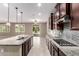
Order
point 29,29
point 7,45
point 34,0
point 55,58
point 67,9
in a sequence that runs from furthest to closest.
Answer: point 29,29, point 7,45, point 67,9, point 34,0, point 55,58

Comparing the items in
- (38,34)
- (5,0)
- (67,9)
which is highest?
(67,9)

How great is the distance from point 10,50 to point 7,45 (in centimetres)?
17

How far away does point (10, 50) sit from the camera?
3.32 metres

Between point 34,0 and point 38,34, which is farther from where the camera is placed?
point 38,34

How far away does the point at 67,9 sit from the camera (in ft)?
9.72

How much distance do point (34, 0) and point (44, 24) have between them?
16733mm

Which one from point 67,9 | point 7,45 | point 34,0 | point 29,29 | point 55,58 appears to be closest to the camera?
point 55,58

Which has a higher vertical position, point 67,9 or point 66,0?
point 67,9

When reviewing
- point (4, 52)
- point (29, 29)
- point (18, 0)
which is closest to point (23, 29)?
point (29, 29)

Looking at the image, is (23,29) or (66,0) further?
(23,29)

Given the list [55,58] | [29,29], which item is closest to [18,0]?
[55,58]

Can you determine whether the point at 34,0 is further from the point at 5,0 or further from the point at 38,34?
the point at 38,34

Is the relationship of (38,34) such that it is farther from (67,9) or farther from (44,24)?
(67,9)

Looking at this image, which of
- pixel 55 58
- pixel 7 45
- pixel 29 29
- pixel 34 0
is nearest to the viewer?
pixel 55 58
